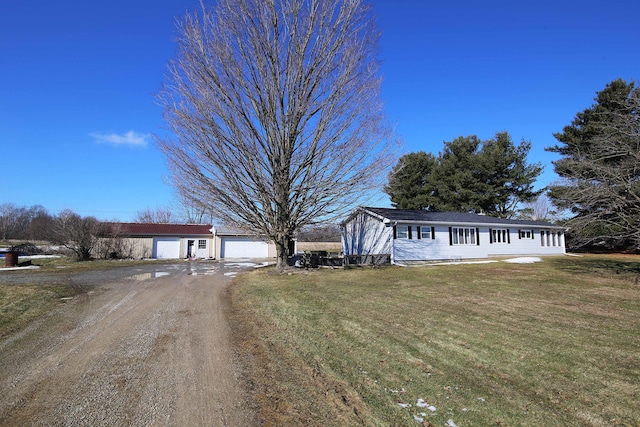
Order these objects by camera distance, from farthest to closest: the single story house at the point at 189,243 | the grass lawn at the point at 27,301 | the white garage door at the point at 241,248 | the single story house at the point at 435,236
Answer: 1. the white garage door at the point at 241,248
2. the single story house at the point at 189,243
3. the single story house at the point at 435,236
4. the grass lawn at the point at 27,301

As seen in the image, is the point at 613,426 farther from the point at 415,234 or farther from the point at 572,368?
the point at 415,234

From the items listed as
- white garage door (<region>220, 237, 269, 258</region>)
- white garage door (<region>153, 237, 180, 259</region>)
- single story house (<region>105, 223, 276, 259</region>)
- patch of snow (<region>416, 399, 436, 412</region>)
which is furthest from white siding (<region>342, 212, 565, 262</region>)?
patch of snow (<region>416, 399, 436, 412</region>)

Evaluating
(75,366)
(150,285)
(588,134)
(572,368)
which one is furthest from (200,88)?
(588,134)

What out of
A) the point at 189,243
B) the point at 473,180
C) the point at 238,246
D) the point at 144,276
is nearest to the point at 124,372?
the point at 144,276

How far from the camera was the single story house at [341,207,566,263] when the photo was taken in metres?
22.3

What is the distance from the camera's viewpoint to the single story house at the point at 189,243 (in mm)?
31047

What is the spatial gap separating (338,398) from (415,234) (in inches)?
801

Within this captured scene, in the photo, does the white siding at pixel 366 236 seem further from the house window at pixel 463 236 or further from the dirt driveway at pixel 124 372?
the dirt driveway at pixel 124 372

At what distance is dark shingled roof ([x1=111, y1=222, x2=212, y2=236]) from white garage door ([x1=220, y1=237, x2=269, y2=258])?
2.35m

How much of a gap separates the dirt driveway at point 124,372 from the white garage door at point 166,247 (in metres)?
25.6

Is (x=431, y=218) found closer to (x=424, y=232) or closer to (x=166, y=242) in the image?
(x=424, y=232)

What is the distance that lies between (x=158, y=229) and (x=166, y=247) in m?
2.03

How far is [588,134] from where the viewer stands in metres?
28.1

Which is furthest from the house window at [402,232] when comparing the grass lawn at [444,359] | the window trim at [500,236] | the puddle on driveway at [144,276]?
the puddle on driveway at [144,276]
